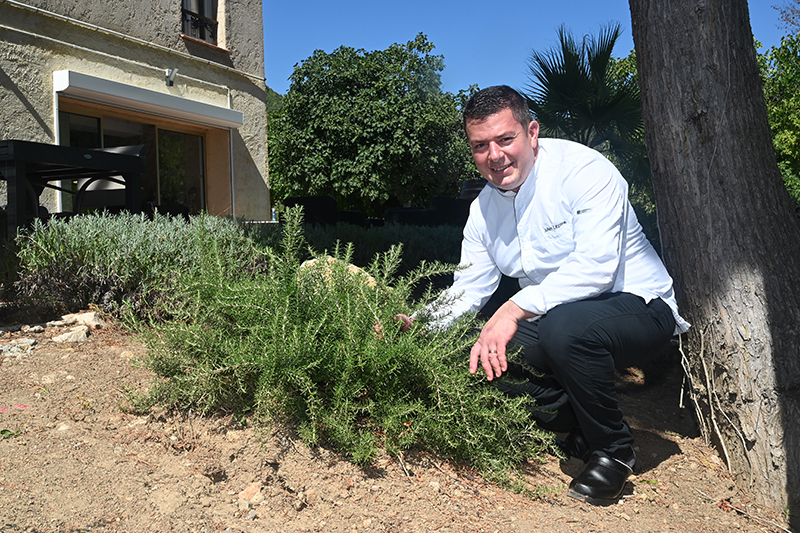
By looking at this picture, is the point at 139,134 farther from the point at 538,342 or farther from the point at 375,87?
the point at 538,342

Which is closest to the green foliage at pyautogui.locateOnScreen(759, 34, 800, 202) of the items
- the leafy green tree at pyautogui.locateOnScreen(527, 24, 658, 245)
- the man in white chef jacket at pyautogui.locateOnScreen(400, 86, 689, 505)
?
the leafy green tree at pyautogui.locateOnScreen(527, 24, 658, 245)

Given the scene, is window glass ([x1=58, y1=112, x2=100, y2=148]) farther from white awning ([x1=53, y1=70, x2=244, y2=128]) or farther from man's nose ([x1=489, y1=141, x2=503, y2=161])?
man's nose ([x1=489, y1=141, x2=503, y2=161])

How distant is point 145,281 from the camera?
3.21 m

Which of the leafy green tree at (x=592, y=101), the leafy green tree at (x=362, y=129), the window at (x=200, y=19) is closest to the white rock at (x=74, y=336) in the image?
the leafy green tree at (x=592, y=101)

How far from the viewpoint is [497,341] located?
2.15 metres

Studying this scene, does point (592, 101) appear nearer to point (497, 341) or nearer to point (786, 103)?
point (497, 341)

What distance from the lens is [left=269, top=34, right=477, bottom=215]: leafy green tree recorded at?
51.9 feet

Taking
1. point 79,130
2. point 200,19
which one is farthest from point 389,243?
point 200,19

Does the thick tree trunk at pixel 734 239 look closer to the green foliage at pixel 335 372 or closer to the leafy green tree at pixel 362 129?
the green foliage at pixel 335 372

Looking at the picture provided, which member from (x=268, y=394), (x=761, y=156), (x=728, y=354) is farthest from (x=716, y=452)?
(x=268, y=394)

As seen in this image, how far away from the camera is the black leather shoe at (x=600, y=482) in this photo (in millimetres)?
2217

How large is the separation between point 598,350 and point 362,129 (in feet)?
46.8

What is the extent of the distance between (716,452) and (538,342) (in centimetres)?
106

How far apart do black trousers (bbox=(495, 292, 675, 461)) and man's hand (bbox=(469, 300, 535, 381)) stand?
0.51ft
